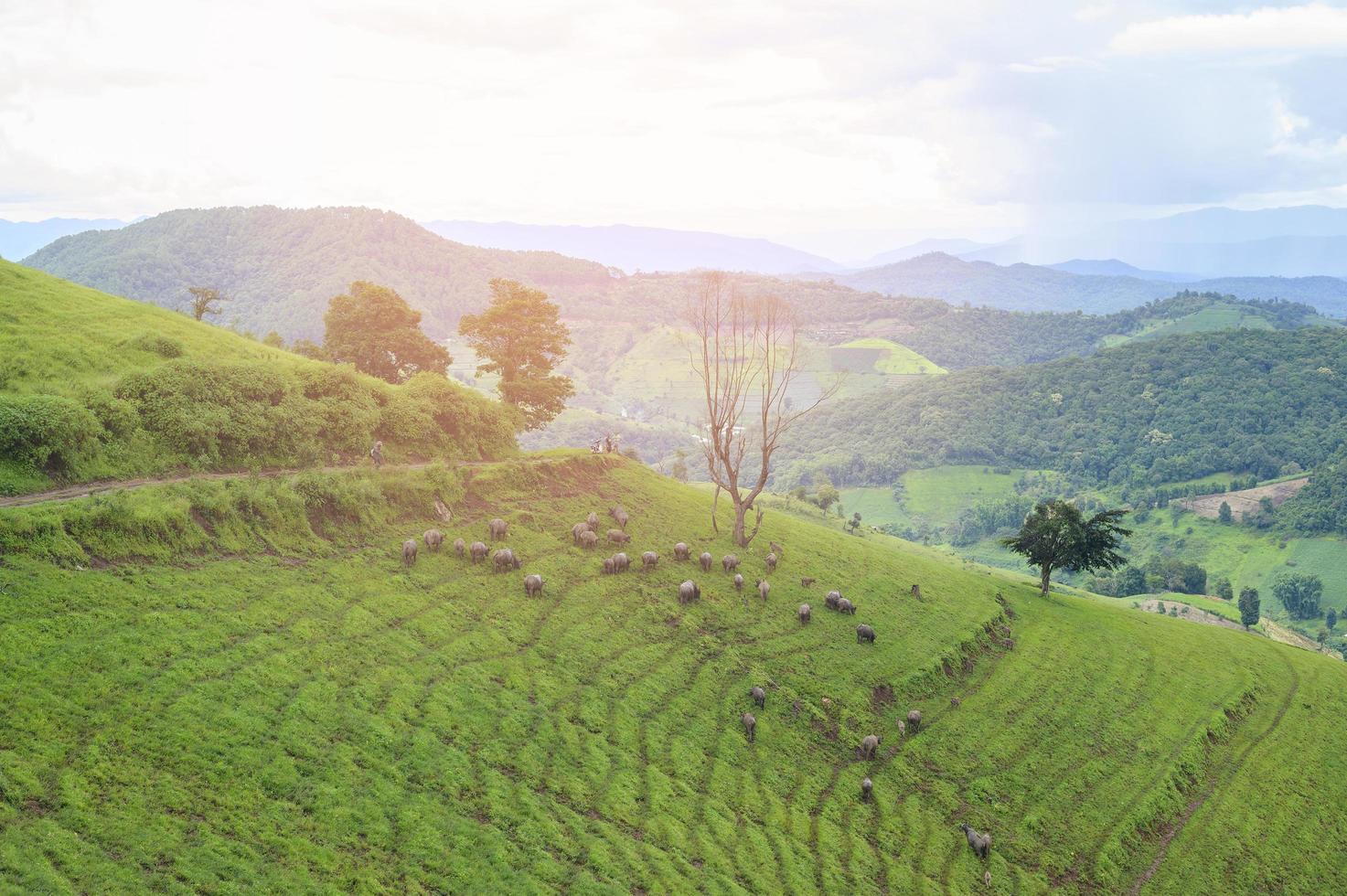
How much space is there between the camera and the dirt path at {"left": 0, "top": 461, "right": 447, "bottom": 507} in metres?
25.9

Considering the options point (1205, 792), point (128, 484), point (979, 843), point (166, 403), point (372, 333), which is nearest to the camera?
point (979, 843)

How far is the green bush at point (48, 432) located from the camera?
26828mm

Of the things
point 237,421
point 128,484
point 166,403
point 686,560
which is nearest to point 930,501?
point 686,560

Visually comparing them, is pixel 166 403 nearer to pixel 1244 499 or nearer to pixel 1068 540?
pixel 1068 540

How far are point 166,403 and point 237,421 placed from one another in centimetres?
276

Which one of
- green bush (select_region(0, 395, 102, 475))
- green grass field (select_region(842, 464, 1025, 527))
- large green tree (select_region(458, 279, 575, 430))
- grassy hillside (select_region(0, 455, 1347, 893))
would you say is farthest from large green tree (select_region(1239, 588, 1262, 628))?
green bush (select_region(0, 395, 102, 475))

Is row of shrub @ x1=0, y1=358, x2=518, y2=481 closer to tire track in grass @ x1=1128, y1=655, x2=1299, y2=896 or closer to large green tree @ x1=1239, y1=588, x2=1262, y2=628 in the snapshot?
tire track in grass @ x1=1128, y1=655, x2=1299, y2=896

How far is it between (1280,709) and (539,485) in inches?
1685

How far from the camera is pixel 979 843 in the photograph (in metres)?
28.1

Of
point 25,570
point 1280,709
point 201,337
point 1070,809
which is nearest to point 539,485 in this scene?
point 201,337

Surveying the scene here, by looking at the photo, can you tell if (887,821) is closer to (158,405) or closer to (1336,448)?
(158,405)

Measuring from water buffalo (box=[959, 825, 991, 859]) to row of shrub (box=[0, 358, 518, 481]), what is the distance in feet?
104

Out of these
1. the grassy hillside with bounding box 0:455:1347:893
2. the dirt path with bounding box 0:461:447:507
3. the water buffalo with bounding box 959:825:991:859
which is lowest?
the water buffalo with bounding box 959:825:991:859

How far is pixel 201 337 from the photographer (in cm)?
4388
